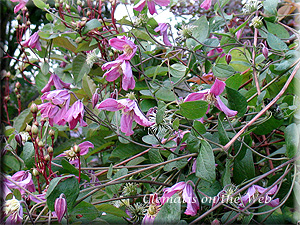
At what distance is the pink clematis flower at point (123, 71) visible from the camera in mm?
502

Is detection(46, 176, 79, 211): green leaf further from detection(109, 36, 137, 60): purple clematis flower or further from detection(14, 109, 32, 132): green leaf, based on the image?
detection(14, 109, 32, 132): green leaf

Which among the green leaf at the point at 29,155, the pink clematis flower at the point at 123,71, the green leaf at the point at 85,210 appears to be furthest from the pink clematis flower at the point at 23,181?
the pink clematis flower at the point at 123,71

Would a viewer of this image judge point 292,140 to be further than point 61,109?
No

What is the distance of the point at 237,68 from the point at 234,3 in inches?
35.6

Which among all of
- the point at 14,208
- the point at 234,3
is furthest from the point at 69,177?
the point at 234,3

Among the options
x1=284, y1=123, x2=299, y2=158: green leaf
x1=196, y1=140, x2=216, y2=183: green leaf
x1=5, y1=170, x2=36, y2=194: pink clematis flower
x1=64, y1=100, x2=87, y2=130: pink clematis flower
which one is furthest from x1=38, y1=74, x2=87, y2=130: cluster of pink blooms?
x1=284, y1=123, x2=299, y2=158: green leaf

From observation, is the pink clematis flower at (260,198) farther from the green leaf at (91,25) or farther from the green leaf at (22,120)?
the green leaf at (22,120)

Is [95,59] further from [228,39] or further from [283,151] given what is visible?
[283,151]

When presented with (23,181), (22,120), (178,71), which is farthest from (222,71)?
(22,120)

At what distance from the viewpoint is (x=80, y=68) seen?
2.50 ft

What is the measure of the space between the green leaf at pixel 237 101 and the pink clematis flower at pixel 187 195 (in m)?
0.14

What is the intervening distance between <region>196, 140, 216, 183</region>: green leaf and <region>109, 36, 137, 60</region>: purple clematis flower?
225 mm

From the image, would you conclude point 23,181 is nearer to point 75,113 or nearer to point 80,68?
point 75,113

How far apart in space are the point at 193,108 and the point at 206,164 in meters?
0.08
